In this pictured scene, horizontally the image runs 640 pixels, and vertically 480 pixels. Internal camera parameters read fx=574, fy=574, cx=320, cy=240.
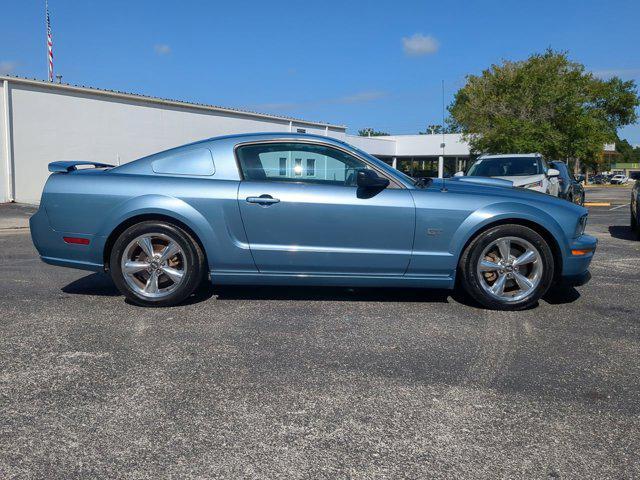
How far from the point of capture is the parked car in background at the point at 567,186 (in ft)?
44.2

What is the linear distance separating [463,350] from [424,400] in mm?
918

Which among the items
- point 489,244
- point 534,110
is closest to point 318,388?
point 489,244

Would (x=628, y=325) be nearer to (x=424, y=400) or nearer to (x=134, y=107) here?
(x=424, y=400)

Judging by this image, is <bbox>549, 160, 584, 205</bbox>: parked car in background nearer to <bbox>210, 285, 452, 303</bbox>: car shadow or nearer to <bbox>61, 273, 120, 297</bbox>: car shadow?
<bbox>210, 285, 452, 303</bbox>: car shadow

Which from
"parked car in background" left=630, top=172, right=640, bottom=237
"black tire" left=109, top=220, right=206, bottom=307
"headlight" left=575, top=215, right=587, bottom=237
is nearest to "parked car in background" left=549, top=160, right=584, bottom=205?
"parked car in background" left=630, top=172, right=640, bottom=237

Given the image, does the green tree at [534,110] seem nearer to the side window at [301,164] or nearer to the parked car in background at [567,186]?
the parked car in background at [567,186]

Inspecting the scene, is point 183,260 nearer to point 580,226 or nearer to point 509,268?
point 509,268

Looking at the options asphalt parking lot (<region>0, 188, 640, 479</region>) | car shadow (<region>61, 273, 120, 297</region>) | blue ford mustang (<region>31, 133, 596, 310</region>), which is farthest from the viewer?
car shadow (<region>61, 273, 120, 297</region>)

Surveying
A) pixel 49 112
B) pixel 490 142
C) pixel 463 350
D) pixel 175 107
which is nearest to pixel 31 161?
pixel 49 112

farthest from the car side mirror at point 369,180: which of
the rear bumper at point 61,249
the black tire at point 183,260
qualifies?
the rear bumper at point 61,249

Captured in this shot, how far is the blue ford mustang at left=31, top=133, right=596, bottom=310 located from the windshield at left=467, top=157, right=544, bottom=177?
7510mm

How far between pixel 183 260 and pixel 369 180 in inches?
67.7

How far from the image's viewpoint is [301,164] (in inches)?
196

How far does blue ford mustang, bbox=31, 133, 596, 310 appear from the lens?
15.8ft
